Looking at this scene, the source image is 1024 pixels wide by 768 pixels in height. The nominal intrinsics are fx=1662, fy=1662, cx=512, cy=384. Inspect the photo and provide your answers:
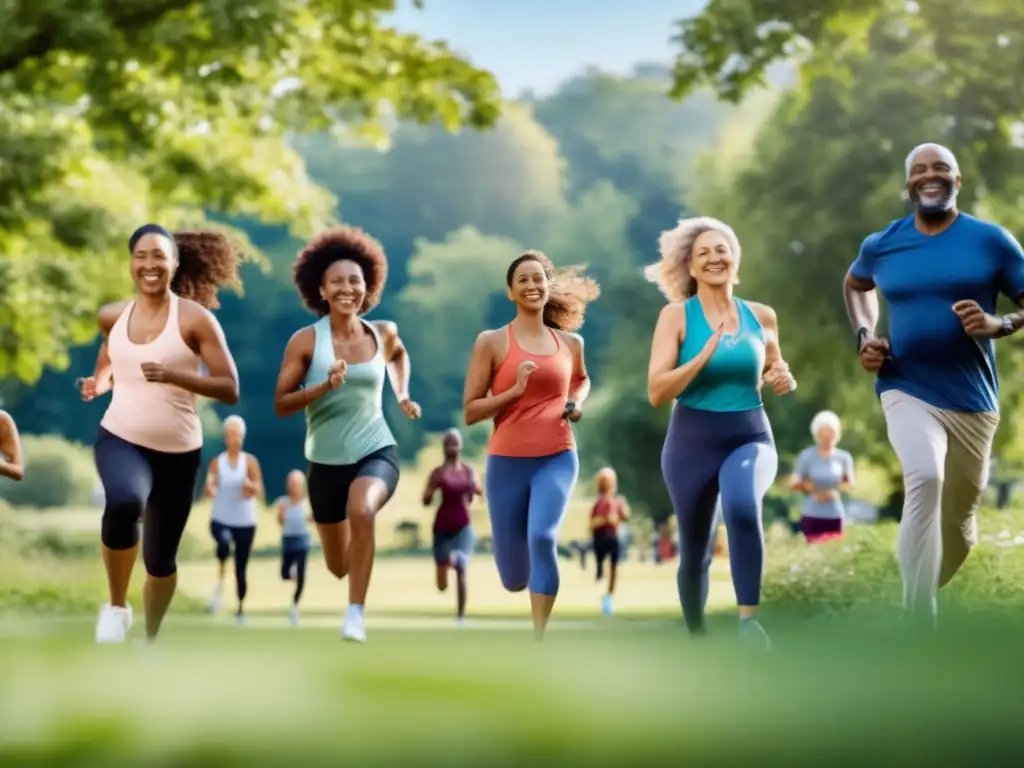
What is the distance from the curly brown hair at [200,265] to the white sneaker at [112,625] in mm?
1794

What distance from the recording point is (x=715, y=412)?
8.55m

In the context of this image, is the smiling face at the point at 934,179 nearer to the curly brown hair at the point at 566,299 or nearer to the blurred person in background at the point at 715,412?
the blurred person in background at the point at 715,412

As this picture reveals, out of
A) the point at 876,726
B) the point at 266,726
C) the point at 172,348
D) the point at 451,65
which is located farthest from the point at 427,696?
the point at 451,65

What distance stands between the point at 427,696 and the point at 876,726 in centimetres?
171

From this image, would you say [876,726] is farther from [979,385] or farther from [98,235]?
[98,235]

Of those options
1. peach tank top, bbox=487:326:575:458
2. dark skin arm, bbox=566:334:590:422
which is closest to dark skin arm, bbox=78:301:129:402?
peach tank top, bbox=487:326:575:458

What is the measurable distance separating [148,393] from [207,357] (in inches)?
14.2

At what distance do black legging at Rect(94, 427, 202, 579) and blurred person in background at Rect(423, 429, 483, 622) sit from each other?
289 inches

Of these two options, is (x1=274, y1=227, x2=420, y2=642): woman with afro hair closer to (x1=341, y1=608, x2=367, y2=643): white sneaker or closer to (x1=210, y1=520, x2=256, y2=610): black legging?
(x1=341, y1=608, x2=367, y2=643): white sneaker

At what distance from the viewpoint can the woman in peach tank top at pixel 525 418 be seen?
9.06m

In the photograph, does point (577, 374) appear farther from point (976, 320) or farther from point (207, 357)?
point (976, 320)

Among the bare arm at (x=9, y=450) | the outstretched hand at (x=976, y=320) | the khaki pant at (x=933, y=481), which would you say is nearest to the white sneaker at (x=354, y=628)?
the bare arm at (x=9, y=450)

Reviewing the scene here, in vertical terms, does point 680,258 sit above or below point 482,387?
above

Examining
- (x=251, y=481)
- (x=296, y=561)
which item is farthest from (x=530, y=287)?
(x=296, y=561)
